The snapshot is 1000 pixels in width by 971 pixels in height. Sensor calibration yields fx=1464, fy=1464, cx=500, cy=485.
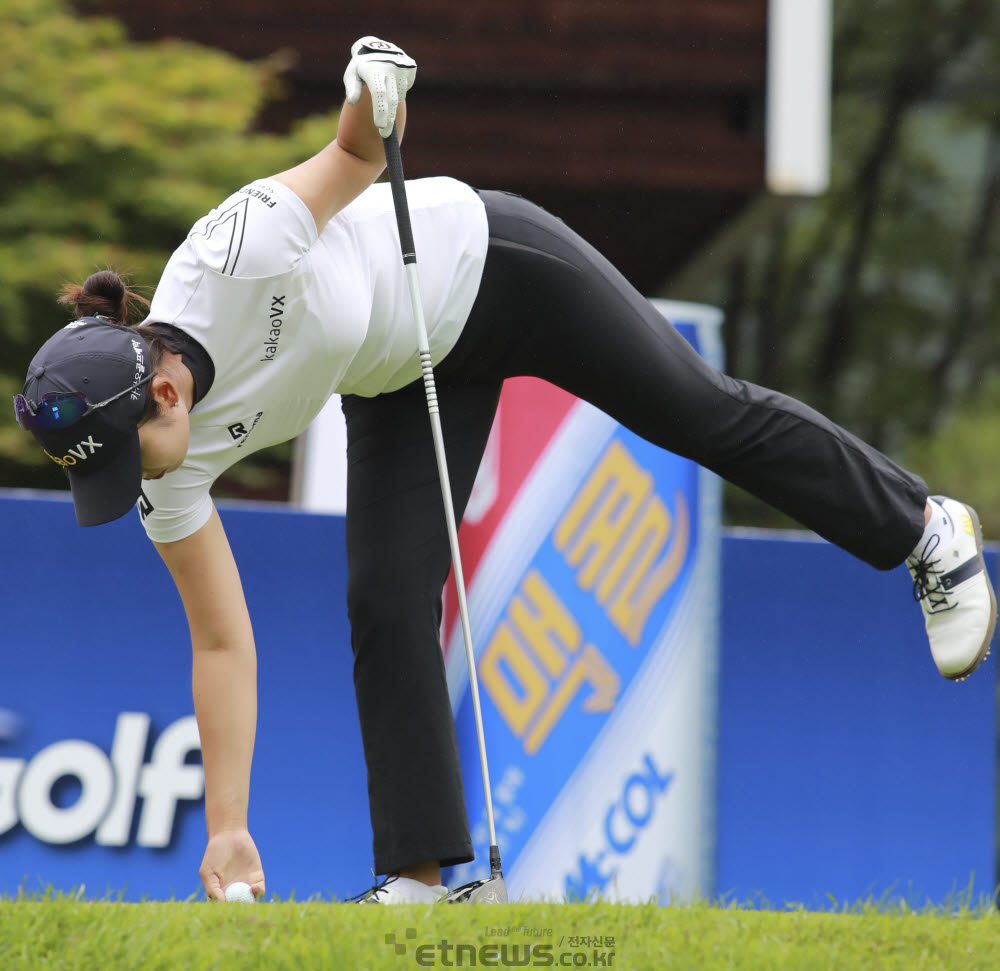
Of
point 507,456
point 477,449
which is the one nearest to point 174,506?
point 477,449

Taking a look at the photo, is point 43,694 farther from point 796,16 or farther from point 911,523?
point 796,16

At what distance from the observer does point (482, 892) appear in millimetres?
3090

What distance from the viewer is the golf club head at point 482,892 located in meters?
3.07

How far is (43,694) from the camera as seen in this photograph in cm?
462

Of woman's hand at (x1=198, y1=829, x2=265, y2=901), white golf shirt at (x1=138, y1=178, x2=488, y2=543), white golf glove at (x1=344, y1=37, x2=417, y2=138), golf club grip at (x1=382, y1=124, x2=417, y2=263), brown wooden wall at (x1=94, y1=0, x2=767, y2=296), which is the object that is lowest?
woman's hand at (x1=198, y1=829, x2=265, y2=901)

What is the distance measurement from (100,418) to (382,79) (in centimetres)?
89

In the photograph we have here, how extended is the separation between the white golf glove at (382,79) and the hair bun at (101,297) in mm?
632

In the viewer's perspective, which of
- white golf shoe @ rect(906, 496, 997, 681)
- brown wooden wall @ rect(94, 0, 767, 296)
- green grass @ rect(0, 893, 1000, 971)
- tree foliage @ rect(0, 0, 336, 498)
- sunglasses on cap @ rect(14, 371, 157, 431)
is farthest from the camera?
brown wooden wall @ rect(94, 0, 767, 296)

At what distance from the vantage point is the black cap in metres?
2.78

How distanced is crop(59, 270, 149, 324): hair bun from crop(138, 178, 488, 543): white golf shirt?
13 cm

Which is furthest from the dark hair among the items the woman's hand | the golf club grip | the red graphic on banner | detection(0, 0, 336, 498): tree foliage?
detection(0, 0, 336, 498): tree foliage

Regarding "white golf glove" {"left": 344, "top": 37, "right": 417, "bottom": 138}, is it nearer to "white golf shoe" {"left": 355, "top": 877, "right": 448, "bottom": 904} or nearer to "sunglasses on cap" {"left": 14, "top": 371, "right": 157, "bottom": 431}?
"sunglasses on cap" {"left": 14, "top": 371, "right": 157, "bottom": 431}

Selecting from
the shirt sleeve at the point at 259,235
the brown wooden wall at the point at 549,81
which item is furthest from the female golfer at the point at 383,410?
the brown wooden wall at the point at 549,81

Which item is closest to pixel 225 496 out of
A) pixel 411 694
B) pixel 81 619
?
pixel 81 619
